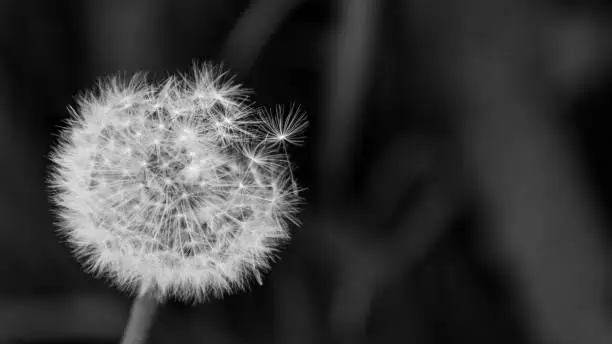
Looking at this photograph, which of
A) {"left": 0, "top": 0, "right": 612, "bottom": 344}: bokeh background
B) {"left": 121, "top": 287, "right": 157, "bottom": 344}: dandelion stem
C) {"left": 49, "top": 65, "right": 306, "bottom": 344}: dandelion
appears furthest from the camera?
{"left": 0, "top": 0, "right": 612, "bottom": 344}: bokeh background

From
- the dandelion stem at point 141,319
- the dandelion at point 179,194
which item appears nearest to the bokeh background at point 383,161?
the dandelion at point 179,194

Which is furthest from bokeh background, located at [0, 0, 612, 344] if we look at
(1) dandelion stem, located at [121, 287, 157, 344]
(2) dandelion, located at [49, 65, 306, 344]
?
(1) dandelion stem, located at [121, 287, 157, 344]

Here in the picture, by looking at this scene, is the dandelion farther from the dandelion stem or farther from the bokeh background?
the bokeh background

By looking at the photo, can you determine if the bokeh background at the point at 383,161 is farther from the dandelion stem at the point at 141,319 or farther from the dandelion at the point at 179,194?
the dandelion stem at the point at 141,319

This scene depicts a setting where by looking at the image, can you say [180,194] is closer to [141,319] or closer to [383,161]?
[141,319]

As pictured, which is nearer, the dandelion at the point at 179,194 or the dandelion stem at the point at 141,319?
the dandelion stem at the point at 141,319

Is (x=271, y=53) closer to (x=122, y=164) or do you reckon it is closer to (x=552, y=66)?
(x=552, y=66)
